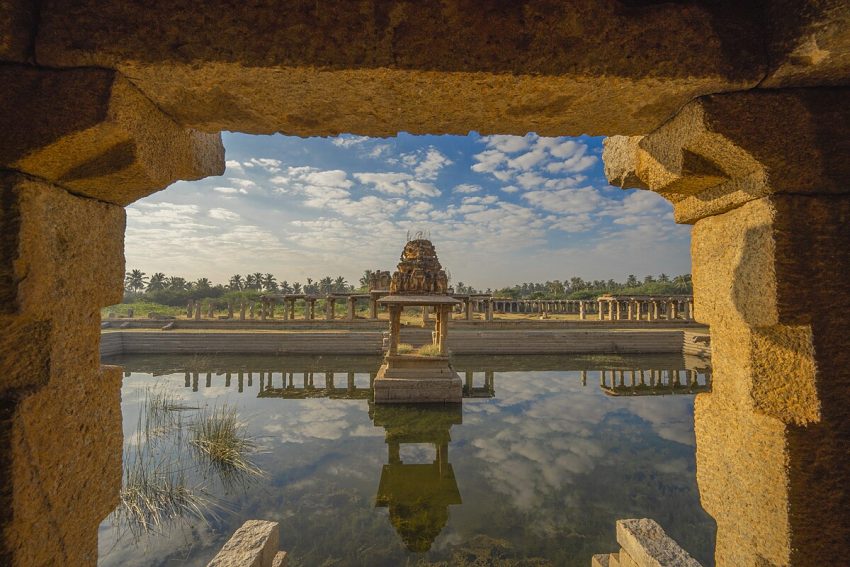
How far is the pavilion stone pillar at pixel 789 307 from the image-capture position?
1.23 meters

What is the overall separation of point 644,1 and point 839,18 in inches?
20.8

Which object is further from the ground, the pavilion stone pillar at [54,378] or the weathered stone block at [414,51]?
the weathered stone block at [414,51]

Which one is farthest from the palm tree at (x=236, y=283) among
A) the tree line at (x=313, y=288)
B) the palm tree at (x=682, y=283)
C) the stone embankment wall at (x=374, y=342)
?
the palm tree at (x=682, y=283)

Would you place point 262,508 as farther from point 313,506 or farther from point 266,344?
point 266,344

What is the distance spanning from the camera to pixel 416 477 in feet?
19.2

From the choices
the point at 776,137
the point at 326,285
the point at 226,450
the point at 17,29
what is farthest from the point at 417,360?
the point at 326,285

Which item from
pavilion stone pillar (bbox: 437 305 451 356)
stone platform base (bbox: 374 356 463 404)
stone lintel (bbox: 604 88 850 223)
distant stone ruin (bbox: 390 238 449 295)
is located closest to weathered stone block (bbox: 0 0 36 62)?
stone lintel (bbox: 604 88 850 223)

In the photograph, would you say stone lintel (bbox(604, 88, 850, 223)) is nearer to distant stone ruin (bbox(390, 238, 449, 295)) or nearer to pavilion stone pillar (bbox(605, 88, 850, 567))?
pavilion stone pillar (bbox(605, 88, 850, 567))

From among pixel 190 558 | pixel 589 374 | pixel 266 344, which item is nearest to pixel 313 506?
pixel 190 558

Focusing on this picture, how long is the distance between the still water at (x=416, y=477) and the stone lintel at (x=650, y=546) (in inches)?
58.9

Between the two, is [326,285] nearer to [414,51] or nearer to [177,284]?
[177,284]

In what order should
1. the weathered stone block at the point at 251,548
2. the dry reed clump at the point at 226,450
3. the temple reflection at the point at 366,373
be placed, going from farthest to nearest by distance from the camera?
the temple reflection at the point at 366,373 → the dry reed clump at the point at 226,450 → the weathered stone block at the point at 251,548

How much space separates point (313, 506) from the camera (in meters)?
5.03

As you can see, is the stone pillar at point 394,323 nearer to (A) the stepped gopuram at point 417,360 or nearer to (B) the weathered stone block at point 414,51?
(A) the stepped gopuram at point 417,360
